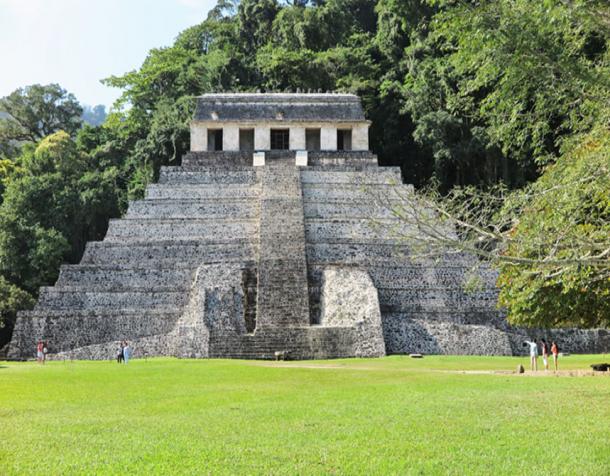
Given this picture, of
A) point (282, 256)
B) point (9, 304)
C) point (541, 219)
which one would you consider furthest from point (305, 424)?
point (9, 304)

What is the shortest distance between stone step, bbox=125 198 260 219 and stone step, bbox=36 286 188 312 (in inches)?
181

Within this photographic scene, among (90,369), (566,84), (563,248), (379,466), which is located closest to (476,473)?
(379,466)

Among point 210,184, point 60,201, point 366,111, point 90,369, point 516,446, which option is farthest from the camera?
point 366,111

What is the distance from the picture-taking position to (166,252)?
21.4m

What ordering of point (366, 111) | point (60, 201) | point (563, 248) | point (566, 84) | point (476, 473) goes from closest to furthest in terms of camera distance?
point (476, 473) → point (563, 248) → point (566, 84) → point (60, 201) → point (366, 111)

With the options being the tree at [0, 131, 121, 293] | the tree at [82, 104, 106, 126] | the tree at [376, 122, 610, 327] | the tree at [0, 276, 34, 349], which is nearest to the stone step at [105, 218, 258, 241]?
the tree at [0, 276, 34, 349]

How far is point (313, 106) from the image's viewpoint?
30125mm

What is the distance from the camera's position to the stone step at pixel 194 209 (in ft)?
78.7

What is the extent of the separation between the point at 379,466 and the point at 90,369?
9344 millimetres

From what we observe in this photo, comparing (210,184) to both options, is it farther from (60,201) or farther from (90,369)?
(90,369)

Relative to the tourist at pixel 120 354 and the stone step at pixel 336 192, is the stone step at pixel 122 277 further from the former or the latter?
the stone step at pixel 336 192

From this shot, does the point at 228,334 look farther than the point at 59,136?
No

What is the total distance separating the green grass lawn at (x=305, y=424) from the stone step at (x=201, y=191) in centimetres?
1366

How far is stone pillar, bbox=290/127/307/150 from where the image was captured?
29.5 m
